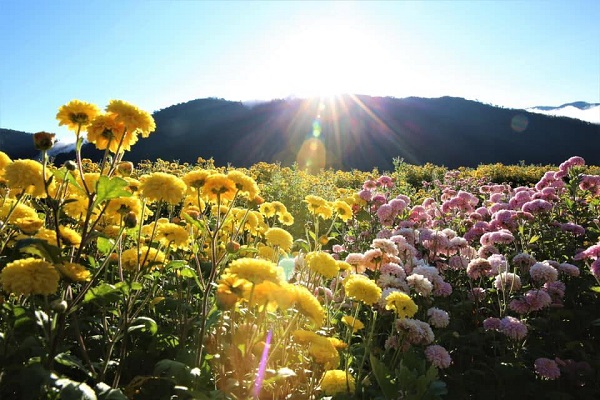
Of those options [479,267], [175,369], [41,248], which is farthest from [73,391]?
[479,267]

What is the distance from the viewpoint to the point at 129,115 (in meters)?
1.65

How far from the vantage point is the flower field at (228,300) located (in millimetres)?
1441

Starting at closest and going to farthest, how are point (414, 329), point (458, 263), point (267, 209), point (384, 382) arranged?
point (384, 382)
point (414, 329)
point (267, 209)
point (458, 263)

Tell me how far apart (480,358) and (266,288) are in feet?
7.85

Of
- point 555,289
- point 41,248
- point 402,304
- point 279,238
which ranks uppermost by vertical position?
point 41,248

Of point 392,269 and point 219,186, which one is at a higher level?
point 219,186

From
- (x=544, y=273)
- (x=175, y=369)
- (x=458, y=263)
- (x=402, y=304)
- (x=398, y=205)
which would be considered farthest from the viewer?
(x=398, y=205)

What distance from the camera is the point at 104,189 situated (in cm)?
135

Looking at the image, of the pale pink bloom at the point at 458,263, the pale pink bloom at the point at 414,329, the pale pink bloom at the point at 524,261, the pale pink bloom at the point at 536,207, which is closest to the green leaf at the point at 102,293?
the pale pink bloom at the point at 414,329

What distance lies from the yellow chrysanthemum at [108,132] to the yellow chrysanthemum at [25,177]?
0.28m

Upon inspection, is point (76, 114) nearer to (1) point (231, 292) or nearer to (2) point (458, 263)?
(1) point (231, 292)

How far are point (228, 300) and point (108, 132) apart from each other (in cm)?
88

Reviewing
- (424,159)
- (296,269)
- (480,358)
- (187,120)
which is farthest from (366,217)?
(187,120)

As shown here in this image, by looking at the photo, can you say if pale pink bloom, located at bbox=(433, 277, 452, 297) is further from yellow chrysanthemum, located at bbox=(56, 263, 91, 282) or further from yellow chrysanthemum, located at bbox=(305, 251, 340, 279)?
yellow chrysanthemum, located at bbox=(56, 263, 91, 282)
